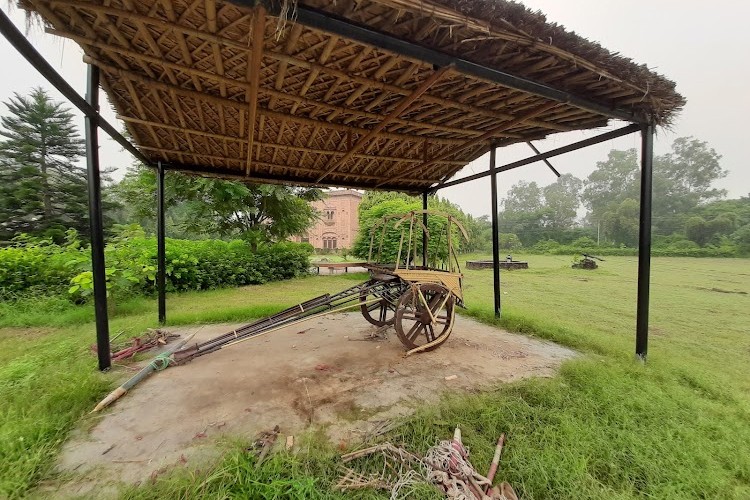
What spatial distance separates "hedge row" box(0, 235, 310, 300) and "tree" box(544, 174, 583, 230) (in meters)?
49.4

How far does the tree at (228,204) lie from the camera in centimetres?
971

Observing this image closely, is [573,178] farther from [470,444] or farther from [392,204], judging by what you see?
[470,444]

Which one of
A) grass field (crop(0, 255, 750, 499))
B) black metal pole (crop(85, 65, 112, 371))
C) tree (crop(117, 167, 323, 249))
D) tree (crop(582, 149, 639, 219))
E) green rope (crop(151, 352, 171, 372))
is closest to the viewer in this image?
grass field (crop(0, 255, 750, 499))

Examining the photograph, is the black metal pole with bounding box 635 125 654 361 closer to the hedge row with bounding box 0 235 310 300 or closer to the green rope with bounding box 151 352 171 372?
the green rope with bounding box 151 352 171 372

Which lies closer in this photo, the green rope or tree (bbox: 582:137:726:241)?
the green rope

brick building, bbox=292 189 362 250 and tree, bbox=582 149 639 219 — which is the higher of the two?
tree, bbox=582 149 639 219

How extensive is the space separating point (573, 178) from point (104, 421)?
255 feet

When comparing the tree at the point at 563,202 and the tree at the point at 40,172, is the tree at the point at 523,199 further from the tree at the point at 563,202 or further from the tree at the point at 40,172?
the tree at the point at 40,172

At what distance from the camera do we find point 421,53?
191cm

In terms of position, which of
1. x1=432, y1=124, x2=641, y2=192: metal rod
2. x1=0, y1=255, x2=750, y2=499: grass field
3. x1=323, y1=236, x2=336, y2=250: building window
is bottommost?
x1=0, y1=255, x2=750, y2=499: grass field

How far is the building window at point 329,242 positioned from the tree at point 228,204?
65.8ft

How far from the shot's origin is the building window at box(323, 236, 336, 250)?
32281 millimetres

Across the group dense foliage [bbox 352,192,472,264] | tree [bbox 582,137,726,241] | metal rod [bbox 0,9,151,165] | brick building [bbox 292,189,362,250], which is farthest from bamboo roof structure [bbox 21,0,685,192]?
tree [bbox 582,137,726,241]

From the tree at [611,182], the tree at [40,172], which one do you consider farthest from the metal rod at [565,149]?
the tree at [611,182]
